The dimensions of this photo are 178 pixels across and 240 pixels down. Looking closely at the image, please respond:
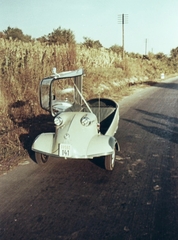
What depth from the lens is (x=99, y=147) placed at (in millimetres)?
4855

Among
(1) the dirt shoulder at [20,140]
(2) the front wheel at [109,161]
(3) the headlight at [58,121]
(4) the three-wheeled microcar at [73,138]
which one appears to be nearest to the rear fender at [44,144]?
(4) the three-wheeled microcar at [73,138]

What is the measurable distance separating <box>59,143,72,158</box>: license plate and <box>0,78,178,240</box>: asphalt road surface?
44 cm

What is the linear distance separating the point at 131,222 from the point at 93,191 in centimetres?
98

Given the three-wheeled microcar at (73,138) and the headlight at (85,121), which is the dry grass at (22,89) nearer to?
the three-wheeled microcar at (73,138)

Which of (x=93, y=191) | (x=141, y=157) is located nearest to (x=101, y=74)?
(x=141, y=157)

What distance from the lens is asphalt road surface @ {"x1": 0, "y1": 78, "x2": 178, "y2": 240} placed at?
10.9 feet

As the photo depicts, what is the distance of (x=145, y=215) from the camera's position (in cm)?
362

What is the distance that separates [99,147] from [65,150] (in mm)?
606

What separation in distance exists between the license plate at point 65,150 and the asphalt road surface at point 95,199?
17.3 inches

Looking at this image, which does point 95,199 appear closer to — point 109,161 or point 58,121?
point 109,161

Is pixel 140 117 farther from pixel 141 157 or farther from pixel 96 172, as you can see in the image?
pixel 96 172

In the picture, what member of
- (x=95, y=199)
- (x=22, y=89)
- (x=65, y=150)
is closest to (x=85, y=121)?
(x=65, y=150)

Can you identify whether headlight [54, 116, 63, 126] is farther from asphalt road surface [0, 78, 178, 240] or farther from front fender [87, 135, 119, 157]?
asphalt road surface [0, 78, 178, 240]

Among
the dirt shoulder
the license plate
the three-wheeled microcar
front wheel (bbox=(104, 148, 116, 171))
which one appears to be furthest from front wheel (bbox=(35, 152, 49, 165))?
front wheel (bbox=(104, 148, 116, 171))
